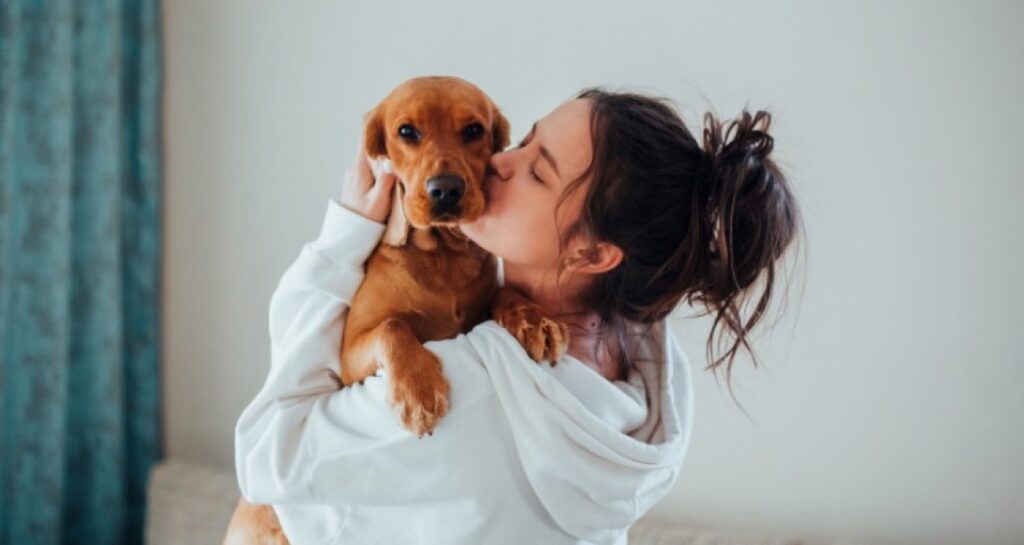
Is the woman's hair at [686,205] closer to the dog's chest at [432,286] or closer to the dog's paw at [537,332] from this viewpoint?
the dog's paw at [537,332]

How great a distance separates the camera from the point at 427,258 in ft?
4.64

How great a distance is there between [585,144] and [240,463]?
62cm

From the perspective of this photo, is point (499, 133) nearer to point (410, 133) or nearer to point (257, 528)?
point (410, 133)

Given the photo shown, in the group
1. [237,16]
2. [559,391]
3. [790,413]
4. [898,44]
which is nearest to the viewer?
[559,391]

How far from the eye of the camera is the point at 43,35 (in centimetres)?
248

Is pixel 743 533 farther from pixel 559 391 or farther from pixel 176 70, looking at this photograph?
pixel 176 70

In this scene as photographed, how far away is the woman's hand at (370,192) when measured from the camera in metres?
1.40

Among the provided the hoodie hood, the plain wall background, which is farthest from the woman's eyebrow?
the plain wall background

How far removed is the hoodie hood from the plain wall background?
0.69 metres

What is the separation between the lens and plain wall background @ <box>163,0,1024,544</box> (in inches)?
72.6

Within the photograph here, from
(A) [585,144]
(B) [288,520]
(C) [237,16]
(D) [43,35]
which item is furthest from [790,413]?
(D) [43,35]

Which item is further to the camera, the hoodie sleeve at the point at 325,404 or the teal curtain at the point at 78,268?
the teal curtain at the point at 78,268

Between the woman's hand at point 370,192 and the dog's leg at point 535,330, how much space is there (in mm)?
240

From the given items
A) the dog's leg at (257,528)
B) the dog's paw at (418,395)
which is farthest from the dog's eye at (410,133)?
the dog's leg at (257,528)
